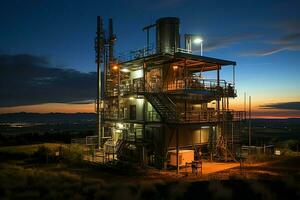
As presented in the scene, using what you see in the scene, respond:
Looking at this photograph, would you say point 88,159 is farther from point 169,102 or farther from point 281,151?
point 281,151

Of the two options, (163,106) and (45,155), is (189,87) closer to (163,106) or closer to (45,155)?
(163,106)

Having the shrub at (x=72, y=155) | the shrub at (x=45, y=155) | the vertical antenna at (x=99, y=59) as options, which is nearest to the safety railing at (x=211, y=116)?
the shrub at (x=72, y=155)

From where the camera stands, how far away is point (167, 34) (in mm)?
32906

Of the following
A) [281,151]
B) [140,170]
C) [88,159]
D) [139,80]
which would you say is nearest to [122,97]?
[139,80]

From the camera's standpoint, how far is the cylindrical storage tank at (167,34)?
32719 mm

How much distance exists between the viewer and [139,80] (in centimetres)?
3278

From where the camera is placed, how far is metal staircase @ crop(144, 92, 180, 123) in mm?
25938

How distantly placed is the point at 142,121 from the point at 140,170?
5610mm

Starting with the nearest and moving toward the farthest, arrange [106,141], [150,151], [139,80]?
[150,151] → [139,80] → [106,141]

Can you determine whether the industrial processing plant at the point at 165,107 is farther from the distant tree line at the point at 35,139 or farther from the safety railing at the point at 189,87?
the distant tree line at the point at 35,139

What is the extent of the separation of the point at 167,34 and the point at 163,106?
9266 millimetres

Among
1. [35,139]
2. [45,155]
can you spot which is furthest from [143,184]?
[35,139]

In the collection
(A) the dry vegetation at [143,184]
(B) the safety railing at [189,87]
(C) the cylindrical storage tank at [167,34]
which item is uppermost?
(C) the cylindrical storage tank at [167,34]

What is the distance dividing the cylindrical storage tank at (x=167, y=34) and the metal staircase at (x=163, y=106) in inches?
242
